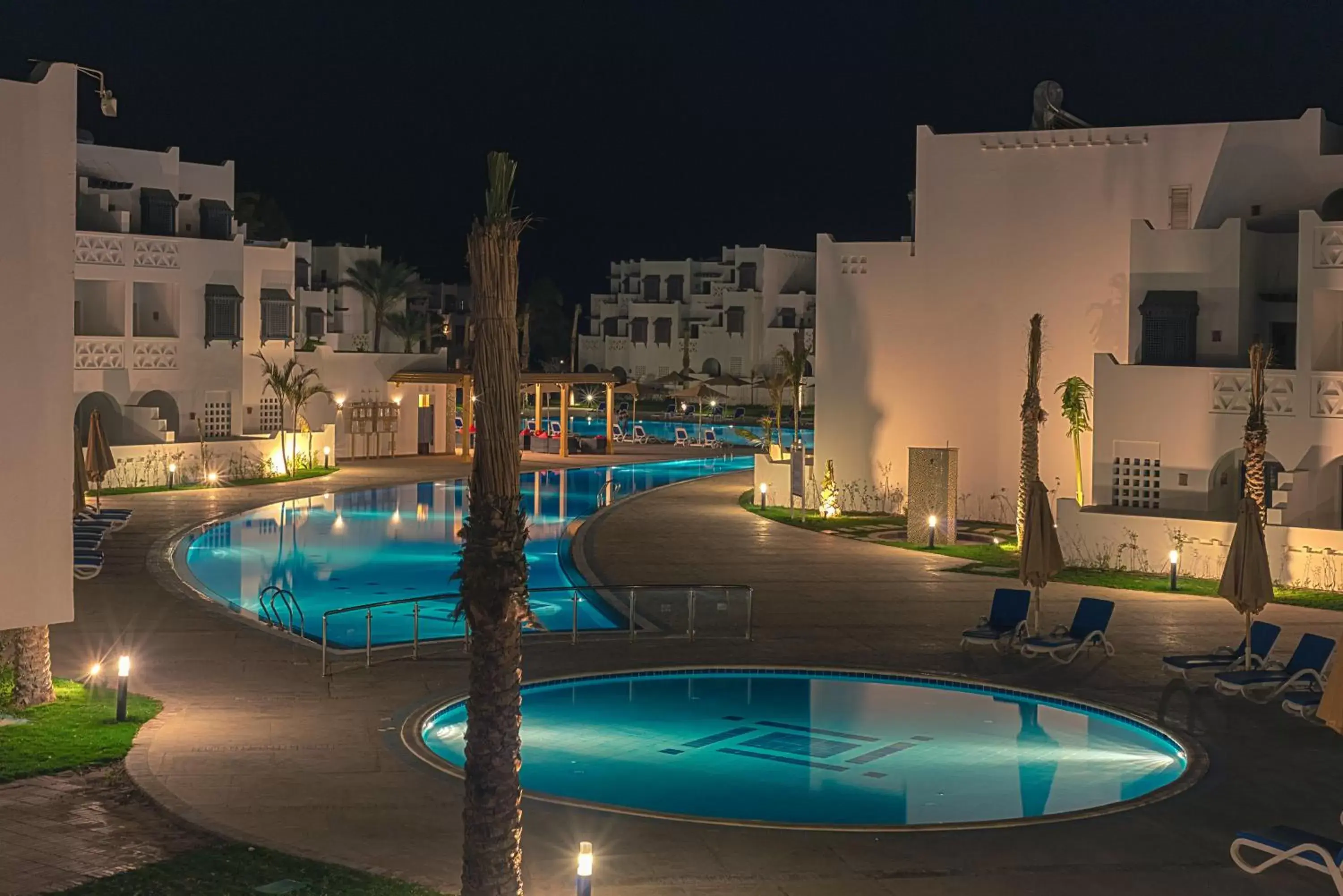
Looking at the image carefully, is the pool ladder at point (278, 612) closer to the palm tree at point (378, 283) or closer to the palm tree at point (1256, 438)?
the palm tree at point (1256, 438)

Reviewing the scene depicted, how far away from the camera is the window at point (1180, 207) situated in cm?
2866

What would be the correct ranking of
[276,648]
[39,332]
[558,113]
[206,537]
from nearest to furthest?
[39,332] → [276,648] → [206,537] → [558,113]

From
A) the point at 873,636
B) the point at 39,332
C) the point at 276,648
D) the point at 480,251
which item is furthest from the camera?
the point at 873,636

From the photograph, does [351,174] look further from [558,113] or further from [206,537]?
Answer: [206,537]

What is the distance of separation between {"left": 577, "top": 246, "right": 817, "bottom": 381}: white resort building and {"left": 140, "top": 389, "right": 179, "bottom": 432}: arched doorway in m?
39.7

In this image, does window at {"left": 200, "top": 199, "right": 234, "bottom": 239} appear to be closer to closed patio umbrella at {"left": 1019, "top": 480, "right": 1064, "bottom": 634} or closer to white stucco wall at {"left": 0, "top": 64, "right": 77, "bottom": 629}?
closed patio umbrella at {"left": 1019, "top": 480, "right": 1064, "bottom": 634}

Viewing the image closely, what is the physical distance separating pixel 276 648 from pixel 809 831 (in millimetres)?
8141

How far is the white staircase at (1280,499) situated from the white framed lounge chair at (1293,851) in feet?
44.3

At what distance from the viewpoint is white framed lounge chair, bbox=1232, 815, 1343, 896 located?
377 inches

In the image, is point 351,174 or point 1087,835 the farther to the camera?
point 351,174

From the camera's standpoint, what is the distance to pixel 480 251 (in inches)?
330

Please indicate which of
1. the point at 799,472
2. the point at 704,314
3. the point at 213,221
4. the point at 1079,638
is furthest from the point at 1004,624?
the point at 704,314

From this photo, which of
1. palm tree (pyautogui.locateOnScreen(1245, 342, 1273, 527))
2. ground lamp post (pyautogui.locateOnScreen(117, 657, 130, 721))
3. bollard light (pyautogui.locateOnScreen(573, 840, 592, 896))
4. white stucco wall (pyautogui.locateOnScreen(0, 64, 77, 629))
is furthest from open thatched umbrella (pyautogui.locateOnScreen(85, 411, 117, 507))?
bollard light (pyautogui.locateOnScreen(573, 840, 592, 896))

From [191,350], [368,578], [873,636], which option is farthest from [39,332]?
[191,350]
